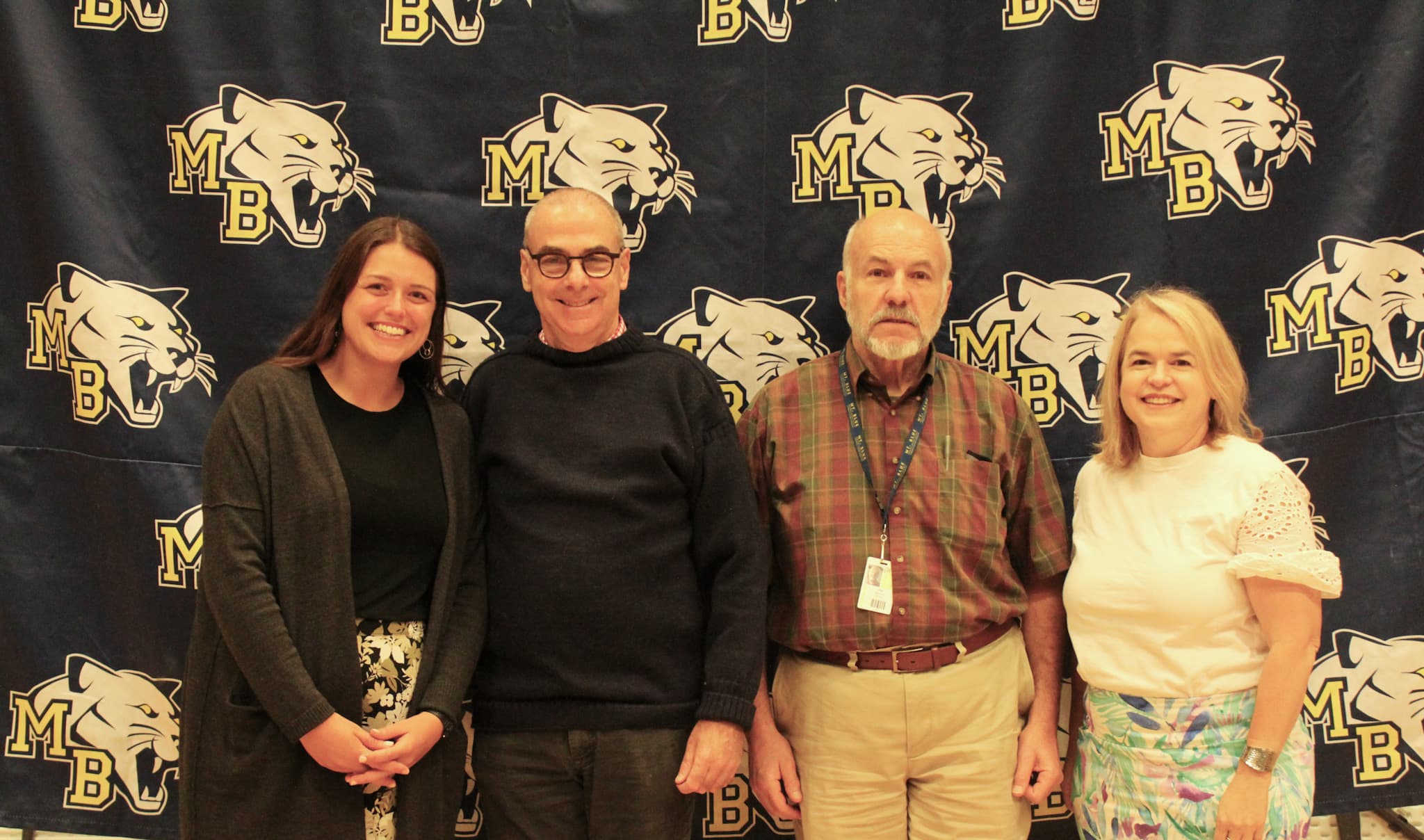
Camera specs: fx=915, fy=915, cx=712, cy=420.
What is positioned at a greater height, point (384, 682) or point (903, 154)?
point (903, 154)

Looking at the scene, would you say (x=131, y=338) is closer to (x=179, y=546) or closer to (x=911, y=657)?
(x=179, y=546)

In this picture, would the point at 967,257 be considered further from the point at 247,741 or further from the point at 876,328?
the point at 247,741

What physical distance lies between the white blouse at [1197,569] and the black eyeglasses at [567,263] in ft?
4.12

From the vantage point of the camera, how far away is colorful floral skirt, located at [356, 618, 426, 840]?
6.00 ft

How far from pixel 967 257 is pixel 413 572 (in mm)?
1637

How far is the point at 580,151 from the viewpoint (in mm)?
2512

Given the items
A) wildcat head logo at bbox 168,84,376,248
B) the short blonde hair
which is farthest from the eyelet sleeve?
wildcat head logo at bbox 168,84,376,248

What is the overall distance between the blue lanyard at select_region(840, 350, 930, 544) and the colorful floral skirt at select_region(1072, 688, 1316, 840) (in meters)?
0.62

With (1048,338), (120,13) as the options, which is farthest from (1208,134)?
(120,13)

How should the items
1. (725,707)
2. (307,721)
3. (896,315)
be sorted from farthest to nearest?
(896,315) < (725,707) < (307,721)

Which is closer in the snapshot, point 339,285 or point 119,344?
point 339,285

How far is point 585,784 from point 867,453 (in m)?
0.97

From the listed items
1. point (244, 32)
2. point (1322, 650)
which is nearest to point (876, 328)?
point (1322, 650)

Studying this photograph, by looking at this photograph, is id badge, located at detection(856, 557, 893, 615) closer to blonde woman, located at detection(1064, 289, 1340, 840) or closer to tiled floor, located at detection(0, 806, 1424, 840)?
blonde woman, located at detection(1064, 289, 1340, 840)
